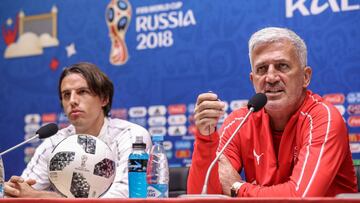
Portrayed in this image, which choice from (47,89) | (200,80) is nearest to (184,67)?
(200,80)

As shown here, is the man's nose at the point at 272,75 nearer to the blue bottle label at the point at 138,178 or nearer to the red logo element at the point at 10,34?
the blue bottle label at the point at 138,178

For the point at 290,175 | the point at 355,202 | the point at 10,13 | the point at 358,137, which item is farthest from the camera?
the point at 10,13

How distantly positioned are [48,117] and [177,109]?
35.7 inches

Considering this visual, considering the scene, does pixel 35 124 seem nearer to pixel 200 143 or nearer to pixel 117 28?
pixel 117 28

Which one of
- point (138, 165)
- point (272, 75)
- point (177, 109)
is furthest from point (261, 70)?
point (177, 109)

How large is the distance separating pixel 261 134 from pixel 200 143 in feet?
1.19

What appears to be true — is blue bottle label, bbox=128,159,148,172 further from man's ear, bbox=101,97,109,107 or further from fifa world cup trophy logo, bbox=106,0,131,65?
fifa world cup trophy logo, bbox=106,0,131,65

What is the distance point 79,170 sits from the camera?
189 centimetres

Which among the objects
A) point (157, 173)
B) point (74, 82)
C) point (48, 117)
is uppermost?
point (74, 82)

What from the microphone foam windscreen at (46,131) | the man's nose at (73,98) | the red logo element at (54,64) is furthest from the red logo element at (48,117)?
the microphone foam windscreen at (46,131)

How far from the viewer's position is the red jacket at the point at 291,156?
6.19 feet

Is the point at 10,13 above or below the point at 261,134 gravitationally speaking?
above

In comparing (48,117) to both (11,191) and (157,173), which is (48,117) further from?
(157,173)

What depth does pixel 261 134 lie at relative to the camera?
217 centimetres
